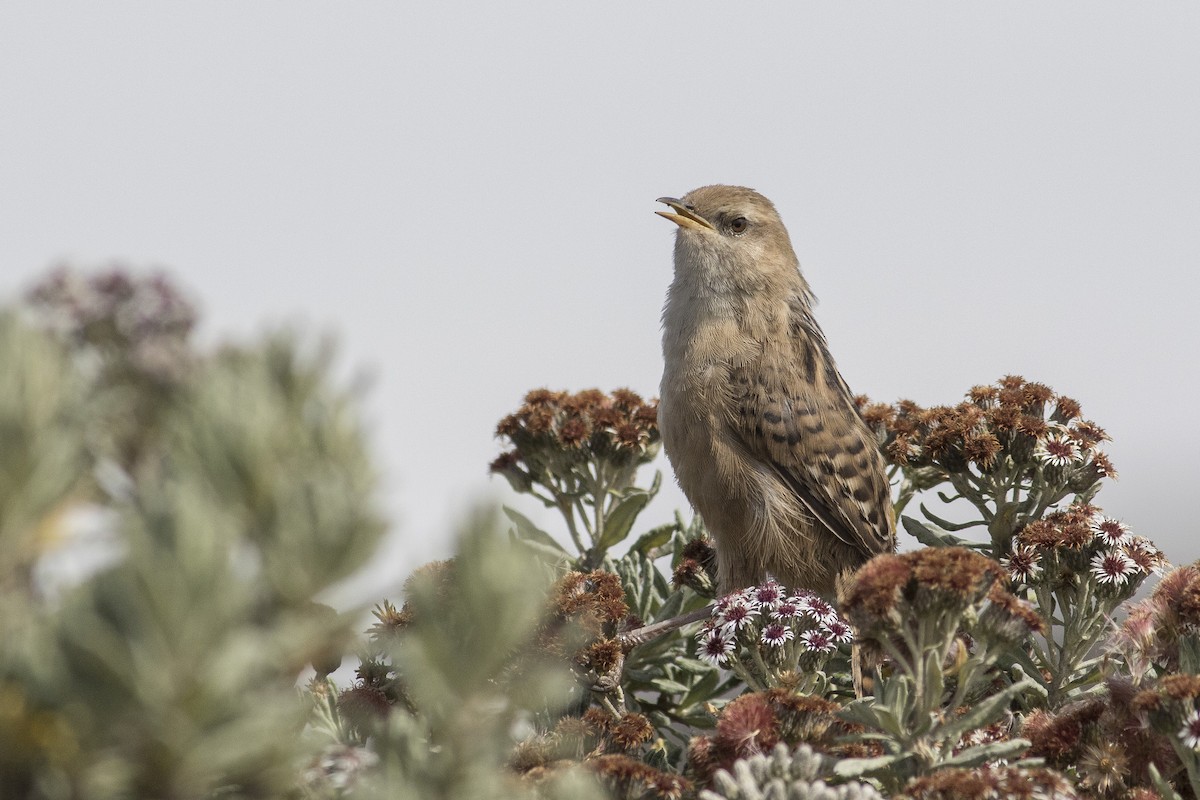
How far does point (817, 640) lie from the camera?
13.6 ft

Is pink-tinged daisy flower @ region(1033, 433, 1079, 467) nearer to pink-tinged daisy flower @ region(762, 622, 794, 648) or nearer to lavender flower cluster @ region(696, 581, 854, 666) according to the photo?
lavender flower cluster @ region(696, 581, 854, 666)

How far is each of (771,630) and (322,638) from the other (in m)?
2.51

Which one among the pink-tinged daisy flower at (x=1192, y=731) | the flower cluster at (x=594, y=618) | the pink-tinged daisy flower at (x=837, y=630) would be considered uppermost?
the flower cluster at (x=594, y=618)

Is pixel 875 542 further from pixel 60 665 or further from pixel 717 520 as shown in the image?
pixel 60 665

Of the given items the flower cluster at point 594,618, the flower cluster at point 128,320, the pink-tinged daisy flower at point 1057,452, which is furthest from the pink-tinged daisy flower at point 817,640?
the flower cluster at point 128,320

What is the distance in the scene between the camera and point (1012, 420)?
524cm

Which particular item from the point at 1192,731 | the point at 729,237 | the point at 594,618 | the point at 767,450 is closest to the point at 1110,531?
the point at 1192,731

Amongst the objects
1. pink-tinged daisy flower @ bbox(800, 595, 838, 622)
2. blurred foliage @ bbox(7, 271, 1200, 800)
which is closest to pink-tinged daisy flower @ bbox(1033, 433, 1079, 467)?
blurred foliage @ bbox(7, 271, 1200, 800)

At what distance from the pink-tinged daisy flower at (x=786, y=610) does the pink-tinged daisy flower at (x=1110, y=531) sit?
1.14 meters

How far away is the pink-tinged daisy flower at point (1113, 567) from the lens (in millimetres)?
4438

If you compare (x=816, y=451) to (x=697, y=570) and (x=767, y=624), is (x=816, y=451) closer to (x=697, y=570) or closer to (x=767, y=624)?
(x=697, y=570)

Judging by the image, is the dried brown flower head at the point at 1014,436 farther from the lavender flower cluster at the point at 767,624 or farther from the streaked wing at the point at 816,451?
the lavender flower cluster at the point at 767,624

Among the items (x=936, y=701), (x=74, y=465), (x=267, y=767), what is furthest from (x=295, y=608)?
(x=936, y=701)

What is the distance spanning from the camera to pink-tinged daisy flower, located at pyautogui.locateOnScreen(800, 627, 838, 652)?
414 cm
